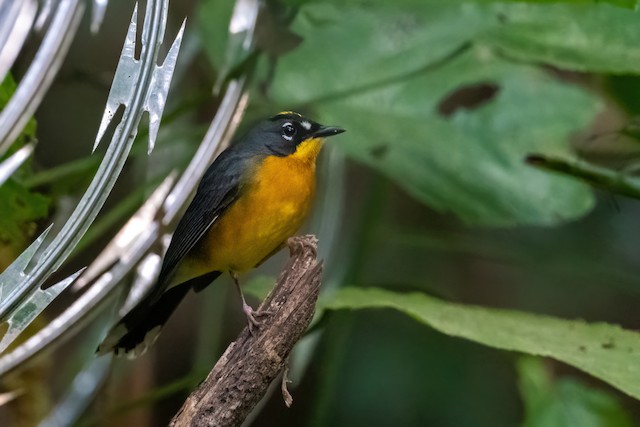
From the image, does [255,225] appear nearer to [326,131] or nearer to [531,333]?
[326,131]

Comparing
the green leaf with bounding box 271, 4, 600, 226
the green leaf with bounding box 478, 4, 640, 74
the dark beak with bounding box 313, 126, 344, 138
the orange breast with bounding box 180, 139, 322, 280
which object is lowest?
the green leaf with bounding box 271, 4, 600, 226

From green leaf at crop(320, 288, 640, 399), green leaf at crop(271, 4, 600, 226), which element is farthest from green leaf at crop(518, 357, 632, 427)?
green leaf at crop(271, 4, 600, 226)

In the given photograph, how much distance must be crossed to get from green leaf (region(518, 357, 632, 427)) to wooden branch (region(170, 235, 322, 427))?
37cm

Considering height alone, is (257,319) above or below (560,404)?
above

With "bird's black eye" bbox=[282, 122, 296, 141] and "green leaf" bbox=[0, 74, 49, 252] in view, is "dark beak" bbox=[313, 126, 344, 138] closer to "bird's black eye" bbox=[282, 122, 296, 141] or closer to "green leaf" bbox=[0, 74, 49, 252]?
"bird's black eye" bbox=[282, 122, 296, 141]

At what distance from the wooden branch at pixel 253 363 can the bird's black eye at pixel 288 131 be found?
179 mm

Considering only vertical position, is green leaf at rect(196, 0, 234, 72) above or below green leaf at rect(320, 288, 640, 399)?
above

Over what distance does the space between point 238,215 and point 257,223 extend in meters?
0.02

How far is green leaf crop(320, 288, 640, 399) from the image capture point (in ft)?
2.15

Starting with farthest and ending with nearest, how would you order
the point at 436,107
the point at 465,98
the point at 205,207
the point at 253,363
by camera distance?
the point at 465,98 < the point at 436,107 < the point at 205,207 < the point at 253,363

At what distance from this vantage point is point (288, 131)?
0.65 metres

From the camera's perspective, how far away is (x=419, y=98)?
1021 mm

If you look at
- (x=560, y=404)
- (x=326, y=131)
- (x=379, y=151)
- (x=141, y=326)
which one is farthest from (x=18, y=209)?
(x=560, y=404)

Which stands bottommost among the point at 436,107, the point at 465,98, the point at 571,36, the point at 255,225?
the point at 465,98
